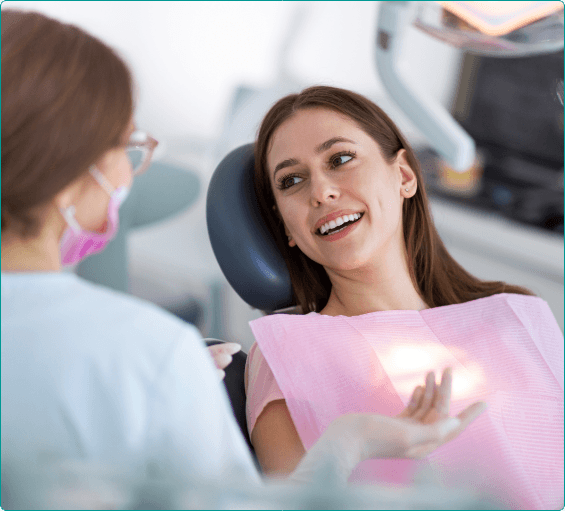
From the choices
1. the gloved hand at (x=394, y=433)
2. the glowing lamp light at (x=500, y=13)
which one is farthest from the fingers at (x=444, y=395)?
the glowing lamp light at (x=500, y=13)

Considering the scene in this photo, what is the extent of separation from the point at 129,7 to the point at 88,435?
2.57m

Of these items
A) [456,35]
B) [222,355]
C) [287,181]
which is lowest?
[222,355]

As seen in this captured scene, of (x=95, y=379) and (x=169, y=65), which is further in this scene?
Result: (x=169, y=65)

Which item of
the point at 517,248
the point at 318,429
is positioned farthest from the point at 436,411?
the point at 517,248

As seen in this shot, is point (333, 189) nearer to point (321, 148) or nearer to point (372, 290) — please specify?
point (321, 148)

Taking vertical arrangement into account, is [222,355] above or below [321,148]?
below

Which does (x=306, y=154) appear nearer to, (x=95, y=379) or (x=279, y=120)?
(x=279, y=120)

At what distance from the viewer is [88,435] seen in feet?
1.80

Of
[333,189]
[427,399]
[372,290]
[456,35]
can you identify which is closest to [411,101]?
[456,35]

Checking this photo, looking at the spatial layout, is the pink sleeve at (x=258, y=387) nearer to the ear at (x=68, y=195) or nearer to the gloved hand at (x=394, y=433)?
the gloved hand at (x=394, y=433)

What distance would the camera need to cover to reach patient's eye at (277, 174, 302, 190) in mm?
1223

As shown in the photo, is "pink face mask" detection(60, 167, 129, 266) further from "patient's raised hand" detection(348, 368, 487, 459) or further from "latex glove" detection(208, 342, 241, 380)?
"patient's raised hand" detection(348, 368, 487, 459)

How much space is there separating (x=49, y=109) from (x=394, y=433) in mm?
565

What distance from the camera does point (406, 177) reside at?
1.32 meters
